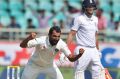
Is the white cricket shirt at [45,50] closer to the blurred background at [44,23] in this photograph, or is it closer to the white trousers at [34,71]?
the white trousers at [34,71]

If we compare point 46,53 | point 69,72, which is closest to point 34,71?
point 46,53

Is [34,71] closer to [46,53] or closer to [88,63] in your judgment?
[46,53]

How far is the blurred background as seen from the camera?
16.4 m

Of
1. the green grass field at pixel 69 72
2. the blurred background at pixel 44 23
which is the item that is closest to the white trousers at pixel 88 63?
the green grass field at pixel 69 72

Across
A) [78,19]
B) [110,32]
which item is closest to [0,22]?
[110,32]

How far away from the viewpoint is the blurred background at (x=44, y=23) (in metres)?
16.4

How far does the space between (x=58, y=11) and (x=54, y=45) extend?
9.16 meters

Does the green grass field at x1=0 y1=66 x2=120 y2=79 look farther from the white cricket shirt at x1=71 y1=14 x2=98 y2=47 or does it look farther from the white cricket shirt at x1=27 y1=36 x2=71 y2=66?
the white cricket shirt at x1=27 y1=36 x2=71 y2=66

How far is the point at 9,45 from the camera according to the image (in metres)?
16.5

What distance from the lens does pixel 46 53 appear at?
29.0ft

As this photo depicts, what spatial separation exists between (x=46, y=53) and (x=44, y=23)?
8.27m

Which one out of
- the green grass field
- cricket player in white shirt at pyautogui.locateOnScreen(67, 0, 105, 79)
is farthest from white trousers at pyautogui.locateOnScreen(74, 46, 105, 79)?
the green grass field

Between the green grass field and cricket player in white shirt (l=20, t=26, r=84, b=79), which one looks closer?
cricket player in white shirt (l=20, t=26, r=84, b=79)

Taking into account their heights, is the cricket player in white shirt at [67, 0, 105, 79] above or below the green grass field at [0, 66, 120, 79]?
above
